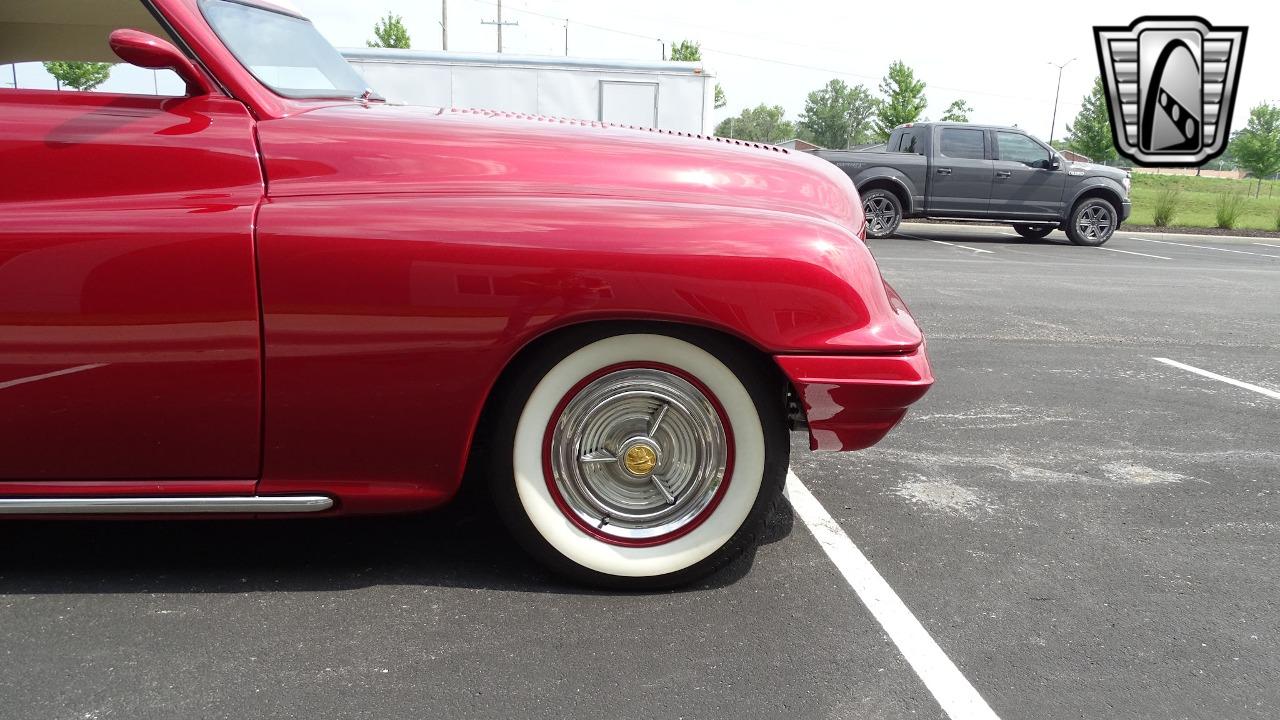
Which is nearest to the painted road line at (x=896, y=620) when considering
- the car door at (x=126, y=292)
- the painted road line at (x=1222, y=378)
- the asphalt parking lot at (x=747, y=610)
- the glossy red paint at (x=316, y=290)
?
the asphalt parking lot at (x=747, y=610)

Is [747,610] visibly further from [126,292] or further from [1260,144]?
[1260,144]

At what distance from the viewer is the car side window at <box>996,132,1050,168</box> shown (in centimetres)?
1541

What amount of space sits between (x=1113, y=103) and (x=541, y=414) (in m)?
11.1

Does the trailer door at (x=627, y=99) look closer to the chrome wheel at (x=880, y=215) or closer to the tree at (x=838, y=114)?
the chrome wheel at (x=880, y=215)

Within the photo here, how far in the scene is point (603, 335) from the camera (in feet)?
8.29

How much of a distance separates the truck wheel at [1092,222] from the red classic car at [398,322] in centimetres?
1432

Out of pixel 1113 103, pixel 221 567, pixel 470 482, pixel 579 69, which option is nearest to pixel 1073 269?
pixel 1113 103

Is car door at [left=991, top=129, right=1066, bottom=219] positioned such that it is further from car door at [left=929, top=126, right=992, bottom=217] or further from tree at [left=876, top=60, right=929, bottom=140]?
tree at [left=876, top=60, right=929, bottom=140]

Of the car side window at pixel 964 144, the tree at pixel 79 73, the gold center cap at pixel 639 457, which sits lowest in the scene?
the gold center cap at pixel 639 457

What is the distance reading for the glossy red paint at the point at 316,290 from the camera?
92.7 inches

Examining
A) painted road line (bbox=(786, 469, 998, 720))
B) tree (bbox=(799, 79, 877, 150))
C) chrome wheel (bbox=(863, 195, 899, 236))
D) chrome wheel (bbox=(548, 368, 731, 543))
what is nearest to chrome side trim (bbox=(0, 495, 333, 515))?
chrome wheel (bbox=(548, 368, 731, 543))

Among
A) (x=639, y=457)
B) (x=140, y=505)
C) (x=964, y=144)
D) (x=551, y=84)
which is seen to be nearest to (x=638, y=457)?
(x=639, y=457)

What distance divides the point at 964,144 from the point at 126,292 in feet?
48.7

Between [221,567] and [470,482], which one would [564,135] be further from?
[221,567]
